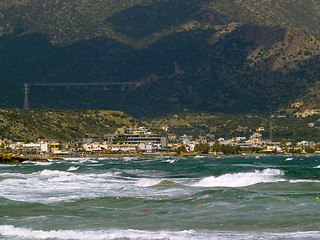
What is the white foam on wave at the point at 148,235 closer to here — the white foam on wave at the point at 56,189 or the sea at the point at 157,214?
the sea at the point at 157,214

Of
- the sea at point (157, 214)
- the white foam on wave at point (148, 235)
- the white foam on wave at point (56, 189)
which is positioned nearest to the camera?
the white foam on wave at point (148, 235)

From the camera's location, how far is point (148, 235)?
34531 millimetres

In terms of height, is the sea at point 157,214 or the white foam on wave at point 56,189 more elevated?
the white foam on wave at point 56,189

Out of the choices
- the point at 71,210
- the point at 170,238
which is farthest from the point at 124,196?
the point at 170,238

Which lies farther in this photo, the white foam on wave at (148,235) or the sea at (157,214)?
the sea at (157,214)

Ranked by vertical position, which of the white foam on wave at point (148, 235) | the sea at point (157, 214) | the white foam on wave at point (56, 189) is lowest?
the white foam on wave at point (148, 235)

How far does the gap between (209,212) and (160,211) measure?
334cm

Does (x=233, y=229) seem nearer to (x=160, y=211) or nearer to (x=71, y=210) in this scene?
(x=160, y=211)

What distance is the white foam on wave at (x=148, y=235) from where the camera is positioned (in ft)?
111

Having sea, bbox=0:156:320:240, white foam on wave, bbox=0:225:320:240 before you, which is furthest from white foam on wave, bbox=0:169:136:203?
white foam on wave, bbox=0:225:320:240

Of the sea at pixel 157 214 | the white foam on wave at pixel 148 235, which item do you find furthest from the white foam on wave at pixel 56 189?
the white foam on wave at pixel 148 235

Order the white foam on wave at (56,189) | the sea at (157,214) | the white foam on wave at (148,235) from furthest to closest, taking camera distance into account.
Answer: the white foam on wave at (56,189) < the sea at (157,214) < the white foam on wave at (148,235)

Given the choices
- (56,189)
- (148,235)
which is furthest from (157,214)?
(56,189)

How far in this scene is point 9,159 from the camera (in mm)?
162750
